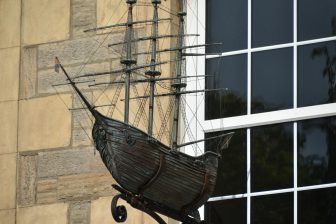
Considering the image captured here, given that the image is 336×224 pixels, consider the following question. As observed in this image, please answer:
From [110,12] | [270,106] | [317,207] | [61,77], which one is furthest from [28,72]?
[317,207]

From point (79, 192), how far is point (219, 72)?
1.40 meters

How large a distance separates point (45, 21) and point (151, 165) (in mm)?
2674

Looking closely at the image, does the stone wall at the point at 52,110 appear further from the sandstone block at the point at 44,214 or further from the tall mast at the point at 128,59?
the tall mast at the point at 128,59

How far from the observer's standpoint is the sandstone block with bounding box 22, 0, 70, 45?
54.5 feet

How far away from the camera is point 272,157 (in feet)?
51.1

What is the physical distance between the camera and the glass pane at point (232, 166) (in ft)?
51.3

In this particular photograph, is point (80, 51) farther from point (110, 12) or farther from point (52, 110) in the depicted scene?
point (52, 110)

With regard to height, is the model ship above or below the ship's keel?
above

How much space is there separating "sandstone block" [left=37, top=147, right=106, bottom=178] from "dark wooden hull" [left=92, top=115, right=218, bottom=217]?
148 cm

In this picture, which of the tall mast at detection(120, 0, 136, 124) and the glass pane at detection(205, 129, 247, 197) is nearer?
the tall mast at detection(120, 0, 136, 124)

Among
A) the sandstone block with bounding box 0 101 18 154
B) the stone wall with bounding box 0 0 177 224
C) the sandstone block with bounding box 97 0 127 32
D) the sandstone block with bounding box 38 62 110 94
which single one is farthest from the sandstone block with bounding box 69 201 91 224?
the sandstone block with bounding box 97 0 127 32

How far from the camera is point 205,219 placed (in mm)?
15633

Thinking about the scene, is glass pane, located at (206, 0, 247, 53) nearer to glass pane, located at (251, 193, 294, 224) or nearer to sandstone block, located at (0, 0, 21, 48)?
glass pane, located at (251, 193, 294, 224)

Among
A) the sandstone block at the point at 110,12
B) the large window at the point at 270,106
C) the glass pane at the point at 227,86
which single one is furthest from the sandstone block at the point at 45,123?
the glass pane at the point at 227,86
